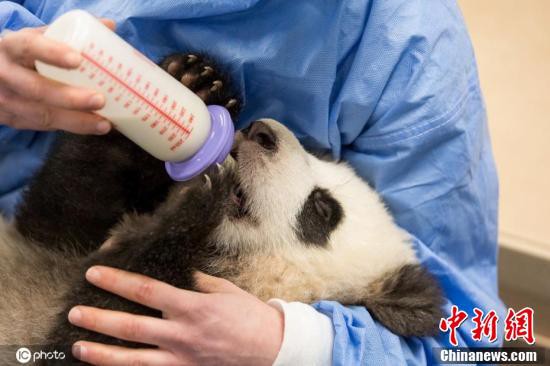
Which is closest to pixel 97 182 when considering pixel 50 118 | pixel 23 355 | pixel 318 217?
pixel 50 118

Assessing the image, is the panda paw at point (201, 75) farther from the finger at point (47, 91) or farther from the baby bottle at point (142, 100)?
the finger at point (47, 91)

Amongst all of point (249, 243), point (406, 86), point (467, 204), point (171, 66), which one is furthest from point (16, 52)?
point (467, 204)

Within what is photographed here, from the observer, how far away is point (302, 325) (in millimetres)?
964

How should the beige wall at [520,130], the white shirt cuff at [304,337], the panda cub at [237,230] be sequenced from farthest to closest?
the beige wall at [520,130], the panda cub at [237,230], the white shirt cuff at [304,337]

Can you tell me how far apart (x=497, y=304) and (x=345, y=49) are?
0.70 metres

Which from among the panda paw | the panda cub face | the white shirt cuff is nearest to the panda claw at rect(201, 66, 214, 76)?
the panda paw

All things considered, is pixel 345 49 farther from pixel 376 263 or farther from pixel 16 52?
pixel 16 52

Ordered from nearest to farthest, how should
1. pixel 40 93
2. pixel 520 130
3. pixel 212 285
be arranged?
pixel 40 93 → pixel 212 285 → pixel 520 130

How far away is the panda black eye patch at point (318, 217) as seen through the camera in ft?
3.61

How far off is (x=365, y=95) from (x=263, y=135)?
231mm

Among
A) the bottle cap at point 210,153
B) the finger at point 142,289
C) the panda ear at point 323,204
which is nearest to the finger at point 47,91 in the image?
the bottle cap at point 210,153

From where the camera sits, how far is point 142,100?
80 cm

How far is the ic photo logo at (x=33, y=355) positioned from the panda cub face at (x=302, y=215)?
334mm

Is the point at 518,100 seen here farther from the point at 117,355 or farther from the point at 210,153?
the point at 117,355
